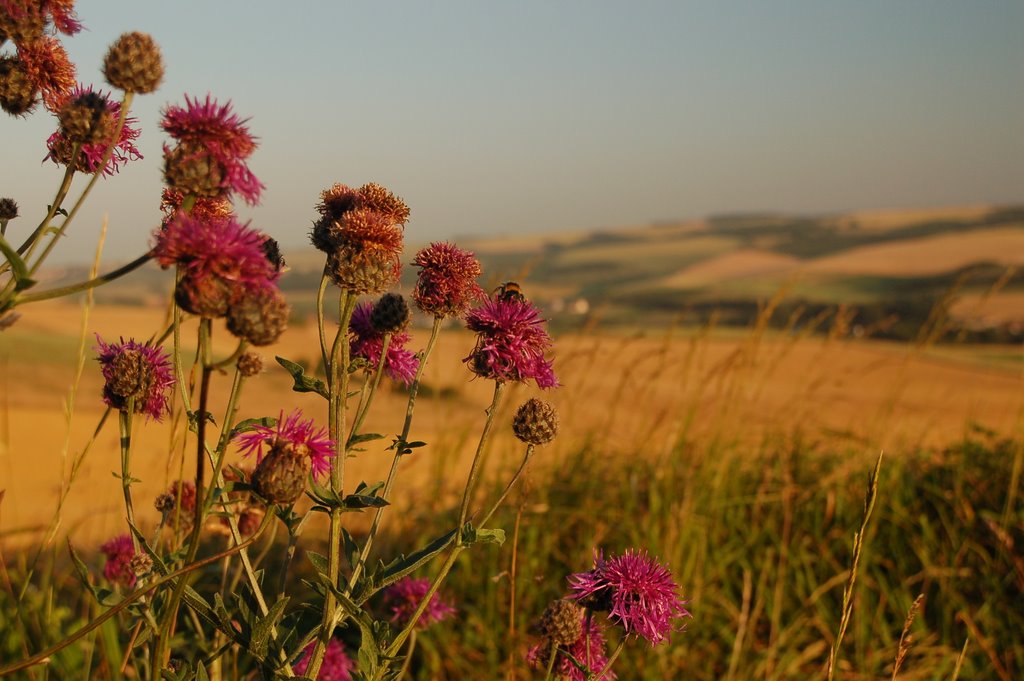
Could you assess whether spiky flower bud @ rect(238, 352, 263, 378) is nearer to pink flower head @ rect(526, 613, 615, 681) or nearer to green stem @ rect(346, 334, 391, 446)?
green stem @ rect(346, 334, 391, 446)

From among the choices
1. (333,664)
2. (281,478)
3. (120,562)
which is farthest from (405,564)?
(120,562)

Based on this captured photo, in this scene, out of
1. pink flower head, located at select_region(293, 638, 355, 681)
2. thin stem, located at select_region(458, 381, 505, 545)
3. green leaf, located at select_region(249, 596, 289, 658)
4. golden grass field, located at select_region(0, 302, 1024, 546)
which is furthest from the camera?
golden grass field, located at select_region(0, 302, 1024, 546)

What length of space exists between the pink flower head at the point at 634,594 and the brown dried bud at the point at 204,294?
110 centimetres

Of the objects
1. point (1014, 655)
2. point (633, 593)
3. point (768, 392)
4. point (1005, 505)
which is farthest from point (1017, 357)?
point (633, 593)

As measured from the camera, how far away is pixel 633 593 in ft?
7.02

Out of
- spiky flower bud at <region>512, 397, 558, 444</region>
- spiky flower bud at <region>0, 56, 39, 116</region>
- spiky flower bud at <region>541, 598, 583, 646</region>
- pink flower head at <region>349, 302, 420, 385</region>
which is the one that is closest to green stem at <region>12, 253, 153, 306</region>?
spiky flower bud at <region>0, 56, 39, 116</region>

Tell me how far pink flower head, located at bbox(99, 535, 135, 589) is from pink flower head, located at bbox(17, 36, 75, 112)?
4.76ft

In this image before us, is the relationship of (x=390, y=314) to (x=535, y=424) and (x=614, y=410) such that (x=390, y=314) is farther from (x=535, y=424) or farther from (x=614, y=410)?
(x=614, y=410)

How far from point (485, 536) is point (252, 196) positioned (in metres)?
0.91

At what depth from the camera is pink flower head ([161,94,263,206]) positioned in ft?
5.69

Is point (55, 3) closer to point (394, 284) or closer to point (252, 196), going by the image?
point (252, 196)

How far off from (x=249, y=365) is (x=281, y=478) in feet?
0.97

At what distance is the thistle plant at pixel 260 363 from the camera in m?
1.59

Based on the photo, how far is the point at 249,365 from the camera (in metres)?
1.86
